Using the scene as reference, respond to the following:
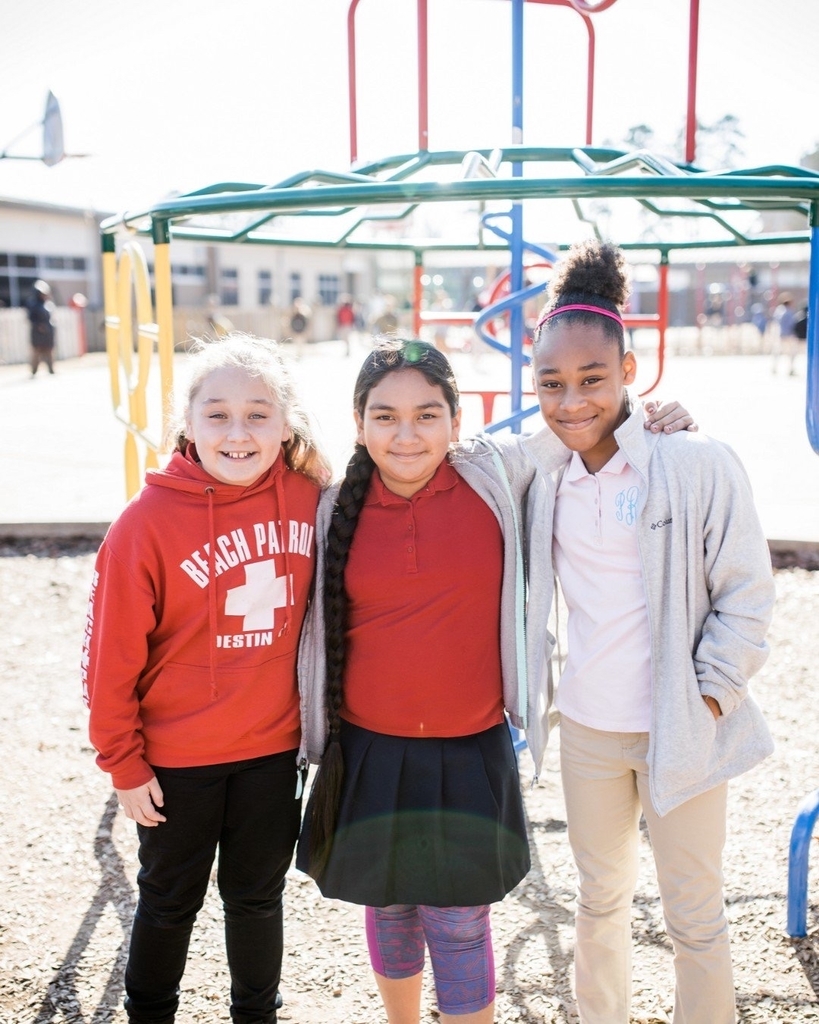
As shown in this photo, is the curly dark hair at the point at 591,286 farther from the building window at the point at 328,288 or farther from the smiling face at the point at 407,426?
the building window at the point at 328,288

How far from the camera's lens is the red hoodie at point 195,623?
184 centimetres

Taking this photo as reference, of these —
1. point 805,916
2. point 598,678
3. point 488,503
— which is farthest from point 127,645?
point 805,916

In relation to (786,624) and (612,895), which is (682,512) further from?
(786,624)

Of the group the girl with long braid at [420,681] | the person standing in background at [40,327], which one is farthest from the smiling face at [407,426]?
the person standing in background at [40,327]

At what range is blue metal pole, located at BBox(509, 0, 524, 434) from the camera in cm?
318

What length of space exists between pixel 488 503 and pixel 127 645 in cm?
77

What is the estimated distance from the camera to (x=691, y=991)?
6.06ft

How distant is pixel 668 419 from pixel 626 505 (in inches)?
7.5

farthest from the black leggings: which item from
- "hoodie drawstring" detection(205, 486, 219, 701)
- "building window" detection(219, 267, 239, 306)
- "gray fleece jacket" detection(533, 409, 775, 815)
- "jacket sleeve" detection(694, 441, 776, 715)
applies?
"building window" detection(219, 267, 239, 306)

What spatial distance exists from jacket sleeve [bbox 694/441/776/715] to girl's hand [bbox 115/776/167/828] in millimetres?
1076

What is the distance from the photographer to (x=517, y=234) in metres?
3.38

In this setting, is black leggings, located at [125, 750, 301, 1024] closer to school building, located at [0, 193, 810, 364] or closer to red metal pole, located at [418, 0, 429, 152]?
red metal pole, located at [418, 0, 429, 152]

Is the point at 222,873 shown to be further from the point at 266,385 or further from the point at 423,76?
the point at 423,76

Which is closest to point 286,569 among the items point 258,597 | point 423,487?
point 258,597
